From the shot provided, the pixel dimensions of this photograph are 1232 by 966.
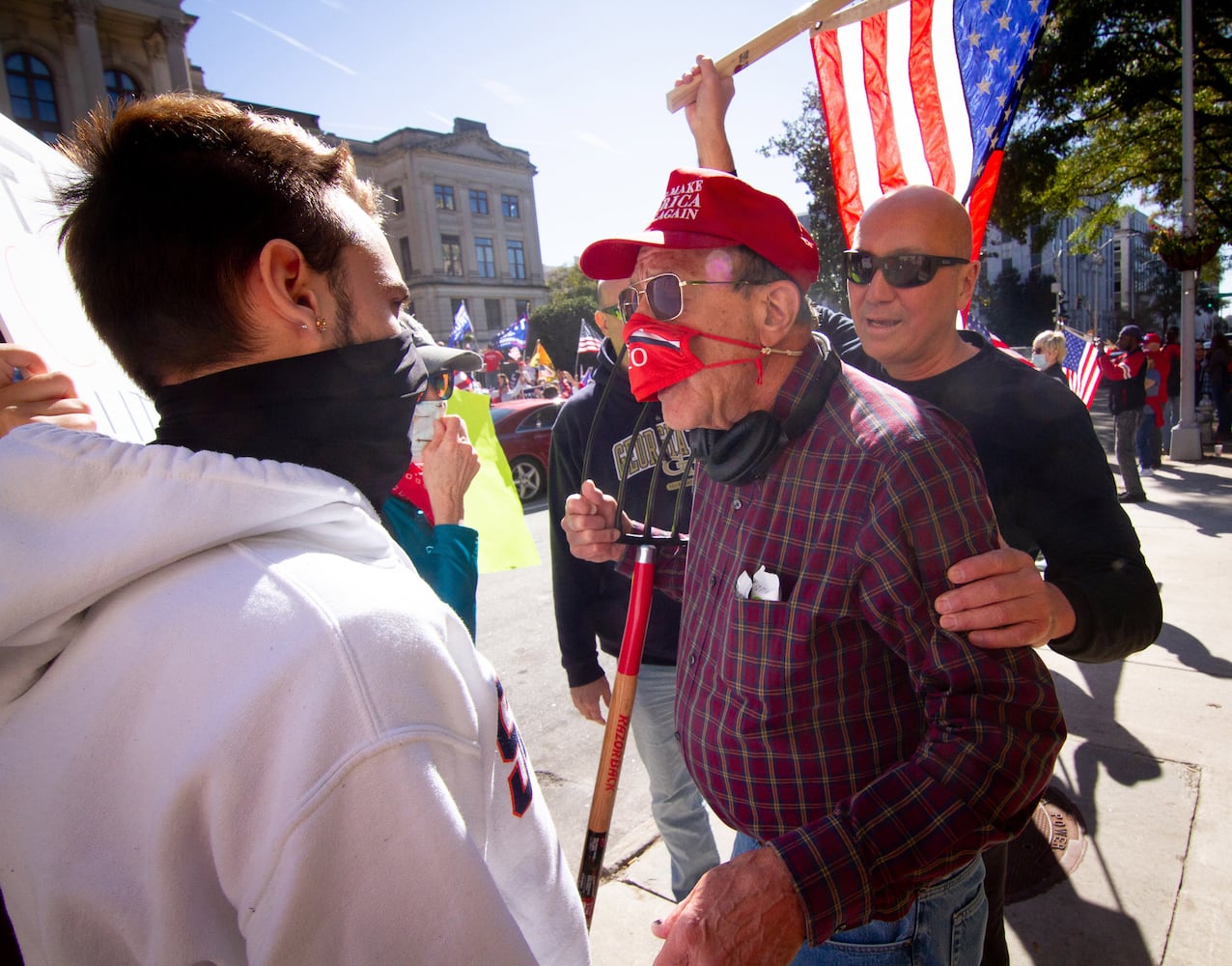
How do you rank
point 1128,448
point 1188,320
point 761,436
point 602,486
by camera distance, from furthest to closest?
point 1188,320 → point 1128,448 → point 602,486 → point 761,436

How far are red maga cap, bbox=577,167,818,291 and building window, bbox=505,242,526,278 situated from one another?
60698mm

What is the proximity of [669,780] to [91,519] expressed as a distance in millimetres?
2039

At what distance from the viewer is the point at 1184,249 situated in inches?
427

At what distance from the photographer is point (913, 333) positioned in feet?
7.18

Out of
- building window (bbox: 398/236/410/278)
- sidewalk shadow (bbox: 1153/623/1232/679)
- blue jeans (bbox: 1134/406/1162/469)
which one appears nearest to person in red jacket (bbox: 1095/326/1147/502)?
blue jeans (bbox: 1134/406/1162/469)

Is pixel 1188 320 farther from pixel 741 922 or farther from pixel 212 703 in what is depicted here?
pixel 212 703

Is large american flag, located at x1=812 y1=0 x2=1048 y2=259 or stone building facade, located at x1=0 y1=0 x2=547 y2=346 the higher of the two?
stone building facade, located at x1=0 y1=0 x2=547 y2=346

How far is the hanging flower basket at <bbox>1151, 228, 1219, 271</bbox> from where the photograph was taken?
10.9 meters

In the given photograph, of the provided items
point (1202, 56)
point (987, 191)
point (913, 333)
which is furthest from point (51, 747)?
point (1202, 56)

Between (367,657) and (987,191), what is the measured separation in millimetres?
3150

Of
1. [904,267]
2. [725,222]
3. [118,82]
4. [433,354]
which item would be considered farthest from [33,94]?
[725,222]

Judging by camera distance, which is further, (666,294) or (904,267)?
(904,267)

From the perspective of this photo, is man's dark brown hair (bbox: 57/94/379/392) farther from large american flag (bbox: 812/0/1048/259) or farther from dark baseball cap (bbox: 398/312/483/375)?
large american flag (bbox: 812/0/1048/259)

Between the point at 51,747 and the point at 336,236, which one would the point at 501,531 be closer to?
the point at 336,236
